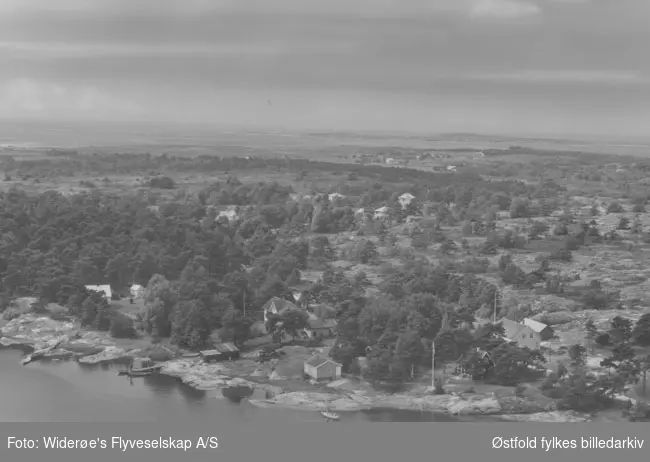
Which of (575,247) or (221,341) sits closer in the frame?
(221,341)

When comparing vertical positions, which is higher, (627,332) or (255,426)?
(627,332)

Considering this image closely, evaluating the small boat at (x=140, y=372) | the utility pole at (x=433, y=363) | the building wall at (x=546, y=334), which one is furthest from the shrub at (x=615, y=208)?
the small boat at (x=140, y=372)

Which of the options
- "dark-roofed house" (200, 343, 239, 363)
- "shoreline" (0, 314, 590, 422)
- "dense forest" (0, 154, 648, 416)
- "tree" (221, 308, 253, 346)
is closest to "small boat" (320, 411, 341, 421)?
"shoreline" (0, 314, 590, 422)

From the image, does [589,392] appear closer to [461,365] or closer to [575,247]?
[461,365]

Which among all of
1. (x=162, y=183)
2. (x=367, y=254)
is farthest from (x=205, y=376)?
(x=162, y=183)

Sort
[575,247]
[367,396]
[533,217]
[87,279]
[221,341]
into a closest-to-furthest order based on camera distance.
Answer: [367,396], [221,341], [87,279], [575,247], [533,217]

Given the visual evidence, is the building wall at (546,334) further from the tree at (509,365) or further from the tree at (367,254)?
the tree at (367,254)

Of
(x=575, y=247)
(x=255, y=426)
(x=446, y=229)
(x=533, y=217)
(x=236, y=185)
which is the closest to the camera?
(x=255, y=426)

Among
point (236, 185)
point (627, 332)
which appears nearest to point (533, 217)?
point (236, 185)

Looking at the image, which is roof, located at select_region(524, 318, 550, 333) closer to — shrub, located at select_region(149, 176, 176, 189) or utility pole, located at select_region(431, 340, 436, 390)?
utility pole, located at select_region(431, 340, 436, 390)
